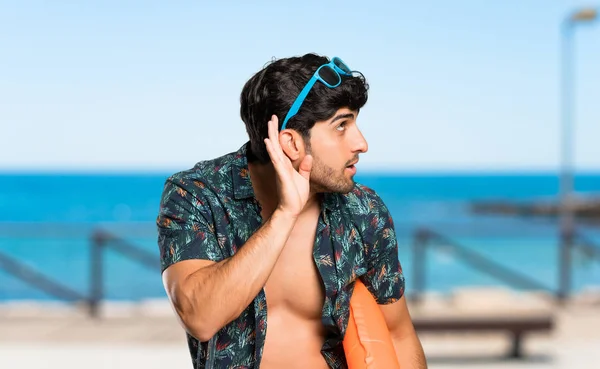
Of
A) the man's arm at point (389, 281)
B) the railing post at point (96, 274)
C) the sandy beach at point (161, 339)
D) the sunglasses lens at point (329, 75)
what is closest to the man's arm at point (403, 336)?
the man's arm at point (389, 281)

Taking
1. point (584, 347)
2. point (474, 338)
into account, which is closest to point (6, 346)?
point (474, 338)

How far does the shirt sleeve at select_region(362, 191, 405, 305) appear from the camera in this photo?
2.41m

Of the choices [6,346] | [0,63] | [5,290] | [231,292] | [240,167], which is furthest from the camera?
[0,63]

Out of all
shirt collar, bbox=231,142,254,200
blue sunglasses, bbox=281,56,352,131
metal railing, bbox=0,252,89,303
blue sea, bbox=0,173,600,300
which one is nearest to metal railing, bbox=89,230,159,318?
blue sea, bbox=0,173,600,300

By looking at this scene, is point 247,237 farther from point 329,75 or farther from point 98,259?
point 98,259

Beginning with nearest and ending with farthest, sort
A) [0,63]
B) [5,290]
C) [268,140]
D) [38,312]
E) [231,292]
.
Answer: [231,292] < [268,140] < [38,312] < [5,290] < [0,63]

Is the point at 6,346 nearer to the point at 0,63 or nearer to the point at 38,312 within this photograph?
the point at 38,312

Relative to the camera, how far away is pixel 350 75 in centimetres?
225

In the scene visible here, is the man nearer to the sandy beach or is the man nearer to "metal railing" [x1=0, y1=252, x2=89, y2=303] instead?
the sandy beach

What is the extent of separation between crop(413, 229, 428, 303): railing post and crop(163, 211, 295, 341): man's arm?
778 centimetres

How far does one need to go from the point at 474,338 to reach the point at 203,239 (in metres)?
5.96

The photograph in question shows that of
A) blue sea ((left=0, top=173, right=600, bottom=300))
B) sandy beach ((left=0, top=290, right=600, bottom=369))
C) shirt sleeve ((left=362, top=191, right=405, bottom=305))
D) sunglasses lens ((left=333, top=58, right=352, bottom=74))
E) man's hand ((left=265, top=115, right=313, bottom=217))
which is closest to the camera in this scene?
man's hand ((left=265, top=115, right=313, bottom=217))

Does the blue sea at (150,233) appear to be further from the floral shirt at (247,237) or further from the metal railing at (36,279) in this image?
the floral shirt at (247,237)

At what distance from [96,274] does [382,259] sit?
288 inches
